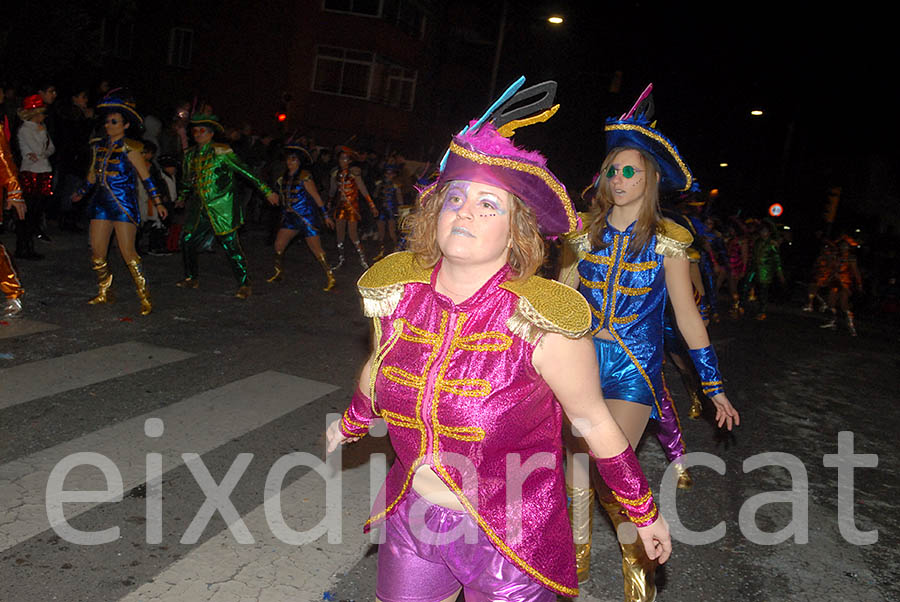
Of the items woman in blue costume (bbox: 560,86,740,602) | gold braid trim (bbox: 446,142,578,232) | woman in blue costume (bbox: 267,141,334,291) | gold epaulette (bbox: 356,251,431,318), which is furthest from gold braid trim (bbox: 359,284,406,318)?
woman in blue costume (bbox: 267,141,334,291)

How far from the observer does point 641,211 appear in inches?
152

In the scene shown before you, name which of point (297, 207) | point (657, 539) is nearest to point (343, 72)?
point (297, 207)

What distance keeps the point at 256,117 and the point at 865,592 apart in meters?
29.2

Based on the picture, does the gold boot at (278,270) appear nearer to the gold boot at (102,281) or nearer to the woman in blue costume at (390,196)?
the gold boot at (102,281)

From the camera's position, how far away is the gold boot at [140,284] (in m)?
7.80

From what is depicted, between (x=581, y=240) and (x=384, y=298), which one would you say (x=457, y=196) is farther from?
(x=581, y=240)

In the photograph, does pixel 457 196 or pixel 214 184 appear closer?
pixel 457 196

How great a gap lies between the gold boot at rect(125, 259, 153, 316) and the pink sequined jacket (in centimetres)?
634

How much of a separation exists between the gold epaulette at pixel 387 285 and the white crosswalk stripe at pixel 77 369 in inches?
148

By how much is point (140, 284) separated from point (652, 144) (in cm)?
600

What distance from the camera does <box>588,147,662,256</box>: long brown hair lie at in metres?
3.79

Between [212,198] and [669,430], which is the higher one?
[212,198]

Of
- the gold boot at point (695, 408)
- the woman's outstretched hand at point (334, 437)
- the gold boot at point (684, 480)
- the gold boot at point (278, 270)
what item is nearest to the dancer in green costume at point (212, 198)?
the gold boot at point (278, 270)

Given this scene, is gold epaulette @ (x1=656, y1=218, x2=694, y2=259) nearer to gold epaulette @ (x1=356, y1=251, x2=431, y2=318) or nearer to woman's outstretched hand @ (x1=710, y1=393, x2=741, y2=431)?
woman's outstretched hand @ (x1=710, y1=393, x2=741, y2=431)
